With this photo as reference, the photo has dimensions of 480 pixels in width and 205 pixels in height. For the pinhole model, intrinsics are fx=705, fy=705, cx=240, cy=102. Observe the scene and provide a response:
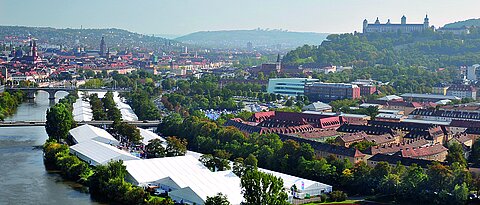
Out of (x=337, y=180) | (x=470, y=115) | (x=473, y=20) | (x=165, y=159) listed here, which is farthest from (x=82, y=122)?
(x=473, y=20)

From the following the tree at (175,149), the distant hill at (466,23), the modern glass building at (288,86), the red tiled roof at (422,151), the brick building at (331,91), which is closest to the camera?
the red tiled roof at (422,151)

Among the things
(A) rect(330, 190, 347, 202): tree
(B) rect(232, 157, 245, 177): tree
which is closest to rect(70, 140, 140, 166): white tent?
(B) rect(232, 157, 245, 177): tree

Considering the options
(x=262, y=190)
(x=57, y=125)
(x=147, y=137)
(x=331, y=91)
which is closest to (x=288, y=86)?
(x=331, y=91)

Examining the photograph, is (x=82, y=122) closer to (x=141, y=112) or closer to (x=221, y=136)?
(x=141, y=112)

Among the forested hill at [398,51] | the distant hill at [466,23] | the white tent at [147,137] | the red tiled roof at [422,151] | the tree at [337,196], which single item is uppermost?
the distant hill at [466,23]

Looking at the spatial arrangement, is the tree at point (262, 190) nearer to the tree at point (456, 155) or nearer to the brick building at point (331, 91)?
the tree at point (456, 155)

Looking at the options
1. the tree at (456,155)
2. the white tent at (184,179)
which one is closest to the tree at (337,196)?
the white tent at (184,179)
